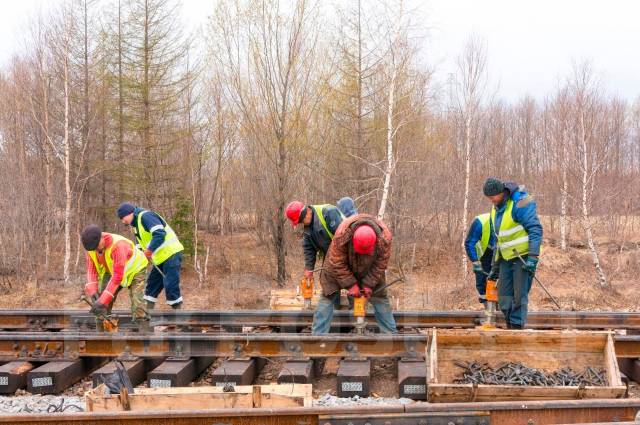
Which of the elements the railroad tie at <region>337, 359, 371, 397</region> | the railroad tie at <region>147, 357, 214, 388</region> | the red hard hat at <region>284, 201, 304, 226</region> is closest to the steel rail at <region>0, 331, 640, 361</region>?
the railroad tie at <region>147, 357, 214, 388</region>

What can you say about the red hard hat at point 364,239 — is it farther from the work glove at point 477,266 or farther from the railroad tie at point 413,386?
the work glove at point 477,266

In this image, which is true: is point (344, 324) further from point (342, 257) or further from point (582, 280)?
point (582, 280)

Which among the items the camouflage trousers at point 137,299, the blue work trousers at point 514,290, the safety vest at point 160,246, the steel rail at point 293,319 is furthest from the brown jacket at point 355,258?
the safety vest at point 160,246

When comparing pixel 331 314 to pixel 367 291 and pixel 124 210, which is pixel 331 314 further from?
pixel 124 210

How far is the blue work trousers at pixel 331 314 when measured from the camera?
620 cm

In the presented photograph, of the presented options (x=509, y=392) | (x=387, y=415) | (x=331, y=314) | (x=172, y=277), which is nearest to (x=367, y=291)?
(x=331, y=314)

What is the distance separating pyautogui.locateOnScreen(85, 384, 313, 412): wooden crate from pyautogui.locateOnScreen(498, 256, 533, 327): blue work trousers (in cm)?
315

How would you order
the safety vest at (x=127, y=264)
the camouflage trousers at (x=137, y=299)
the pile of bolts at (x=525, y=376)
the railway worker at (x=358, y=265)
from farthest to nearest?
the camouflage trousers at (x=137, y=299) < the safety vest at (x=127, y=264) < the railway worker at (x=358, y=265) < the pile of bolts at (x=525, y=376)

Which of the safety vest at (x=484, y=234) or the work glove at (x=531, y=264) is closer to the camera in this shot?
the work glove at (x=531, y=264)

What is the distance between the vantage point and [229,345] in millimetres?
5613

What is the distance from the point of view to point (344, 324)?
6.86m

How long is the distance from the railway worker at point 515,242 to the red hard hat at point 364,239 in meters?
1.58

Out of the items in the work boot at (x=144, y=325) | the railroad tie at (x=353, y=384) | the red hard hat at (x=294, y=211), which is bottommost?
the railroad tie at (x=353, y=384)

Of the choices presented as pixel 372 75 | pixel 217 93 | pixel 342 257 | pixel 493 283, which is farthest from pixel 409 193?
pixel 342 257
